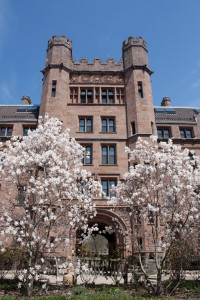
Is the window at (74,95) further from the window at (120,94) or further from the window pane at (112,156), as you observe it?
the window pane at (112,156)

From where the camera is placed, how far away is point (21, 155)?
39.2 ft

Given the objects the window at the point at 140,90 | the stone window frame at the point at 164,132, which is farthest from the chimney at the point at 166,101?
the window at the point at 140,90

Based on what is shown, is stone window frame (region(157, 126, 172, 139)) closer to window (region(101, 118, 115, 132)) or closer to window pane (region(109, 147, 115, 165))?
window (region(101, 118, 115, 132))

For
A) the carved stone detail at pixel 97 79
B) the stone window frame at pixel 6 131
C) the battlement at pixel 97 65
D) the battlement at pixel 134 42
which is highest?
the battlement at pixel 134 42

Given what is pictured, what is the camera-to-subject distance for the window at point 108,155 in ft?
82.6

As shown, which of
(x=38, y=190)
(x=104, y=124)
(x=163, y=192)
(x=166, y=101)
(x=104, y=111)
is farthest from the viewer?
(x=166, y=101)

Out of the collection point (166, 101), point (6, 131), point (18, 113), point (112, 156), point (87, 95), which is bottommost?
point (112, 156)

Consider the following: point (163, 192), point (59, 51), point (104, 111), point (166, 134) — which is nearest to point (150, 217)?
point (163, 192)

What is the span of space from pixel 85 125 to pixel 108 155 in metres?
3.87

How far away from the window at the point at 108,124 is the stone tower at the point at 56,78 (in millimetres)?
3857

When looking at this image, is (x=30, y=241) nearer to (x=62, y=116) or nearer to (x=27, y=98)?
(x=62, y=116)

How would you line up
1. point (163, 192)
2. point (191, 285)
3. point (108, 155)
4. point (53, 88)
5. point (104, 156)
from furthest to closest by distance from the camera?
1. point (53, 88)
2. point (104, 156)
3. point (108, 155)
4. point (191, 285)
5. point (163, 192)

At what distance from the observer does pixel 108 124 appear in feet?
88.5

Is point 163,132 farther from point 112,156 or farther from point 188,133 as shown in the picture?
point 112,156
